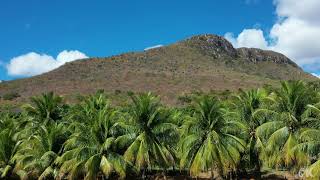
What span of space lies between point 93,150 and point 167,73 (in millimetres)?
86425

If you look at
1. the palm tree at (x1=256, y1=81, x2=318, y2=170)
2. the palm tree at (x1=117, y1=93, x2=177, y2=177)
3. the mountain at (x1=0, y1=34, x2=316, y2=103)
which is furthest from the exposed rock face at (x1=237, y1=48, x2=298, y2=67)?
the palm tree at (x1=256, y1=81, x2=318, y2=170)

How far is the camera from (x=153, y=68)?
13700 centimetres

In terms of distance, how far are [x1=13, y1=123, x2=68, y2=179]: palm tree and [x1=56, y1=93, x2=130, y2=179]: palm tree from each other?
5.45 feet

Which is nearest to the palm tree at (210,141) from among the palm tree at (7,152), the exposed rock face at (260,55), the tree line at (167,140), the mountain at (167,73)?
the tree line at (167,140)

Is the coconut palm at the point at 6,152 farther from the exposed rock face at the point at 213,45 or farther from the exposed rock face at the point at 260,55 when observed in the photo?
the exposed rock face at the point at 260,55

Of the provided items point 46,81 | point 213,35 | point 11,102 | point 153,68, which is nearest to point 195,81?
point 153,68

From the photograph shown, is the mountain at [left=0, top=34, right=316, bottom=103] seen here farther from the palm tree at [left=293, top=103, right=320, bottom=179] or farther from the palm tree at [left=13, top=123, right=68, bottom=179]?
the palm tree at [left=293, top=103, right=320, bottom=179]

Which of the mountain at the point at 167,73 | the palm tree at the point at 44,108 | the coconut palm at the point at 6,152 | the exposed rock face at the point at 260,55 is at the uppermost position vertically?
the exposed rock face at the point at 260,55

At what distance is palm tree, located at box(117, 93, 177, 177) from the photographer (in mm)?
44344

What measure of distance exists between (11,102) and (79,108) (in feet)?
171

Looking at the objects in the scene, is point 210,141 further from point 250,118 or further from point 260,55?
point 260,55

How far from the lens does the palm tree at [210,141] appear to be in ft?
141

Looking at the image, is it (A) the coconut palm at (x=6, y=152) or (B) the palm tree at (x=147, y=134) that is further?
(A) the coconut palm at (x=6, y=152)

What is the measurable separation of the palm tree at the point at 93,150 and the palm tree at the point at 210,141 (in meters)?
6.72
